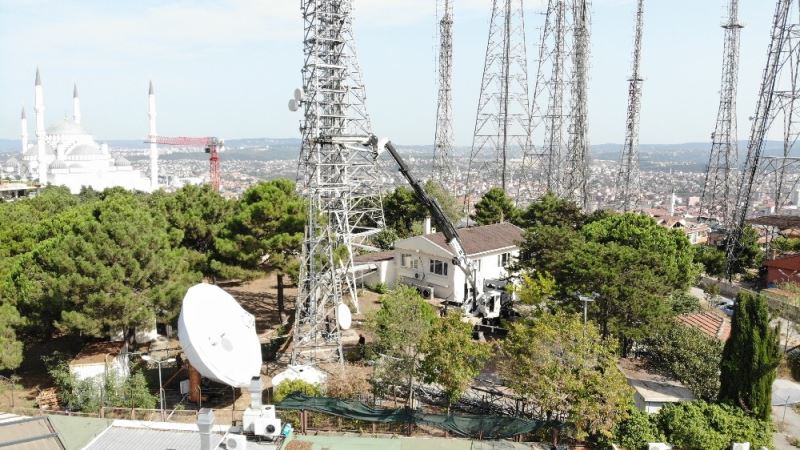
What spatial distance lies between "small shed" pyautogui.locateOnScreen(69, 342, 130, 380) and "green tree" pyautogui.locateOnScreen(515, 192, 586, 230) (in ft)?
71.8

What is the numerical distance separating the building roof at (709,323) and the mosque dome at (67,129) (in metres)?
118

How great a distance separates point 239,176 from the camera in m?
198

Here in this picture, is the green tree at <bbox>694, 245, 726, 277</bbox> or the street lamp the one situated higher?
the green tree at <bbox>694, 245, 726, 277</bbox>

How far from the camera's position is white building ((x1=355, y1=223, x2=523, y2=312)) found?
1070 inches

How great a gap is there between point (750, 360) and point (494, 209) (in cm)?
2268

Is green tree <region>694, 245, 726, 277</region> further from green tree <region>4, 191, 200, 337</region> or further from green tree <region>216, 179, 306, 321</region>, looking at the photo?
green tree <region>4, 191, 200, 337</region>

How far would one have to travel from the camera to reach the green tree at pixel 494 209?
122 feet

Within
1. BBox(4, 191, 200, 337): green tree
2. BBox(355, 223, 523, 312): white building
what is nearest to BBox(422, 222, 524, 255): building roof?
BBox(355, 223, 523, 312): white building

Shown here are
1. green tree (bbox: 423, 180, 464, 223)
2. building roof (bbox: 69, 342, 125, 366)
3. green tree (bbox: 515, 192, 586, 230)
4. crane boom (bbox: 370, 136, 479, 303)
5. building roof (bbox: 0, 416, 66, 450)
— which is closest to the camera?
building roof (bbox: 0, 416, 66, 450)

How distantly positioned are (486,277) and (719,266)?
16.3m

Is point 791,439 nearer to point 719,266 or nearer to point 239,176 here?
point 719,266

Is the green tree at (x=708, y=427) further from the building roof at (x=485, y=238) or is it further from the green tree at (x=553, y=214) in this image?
the green tree at (x=553, y=214)

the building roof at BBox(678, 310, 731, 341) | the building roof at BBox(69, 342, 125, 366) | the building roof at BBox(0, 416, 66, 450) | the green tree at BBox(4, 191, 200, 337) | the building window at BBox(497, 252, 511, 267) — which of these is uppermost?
the green tree at BBox(4, 191, 200, 337)

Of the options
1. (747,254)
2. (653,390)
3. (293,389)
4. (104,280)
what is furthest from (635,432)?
(747,254)
